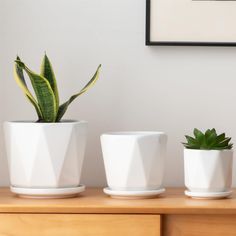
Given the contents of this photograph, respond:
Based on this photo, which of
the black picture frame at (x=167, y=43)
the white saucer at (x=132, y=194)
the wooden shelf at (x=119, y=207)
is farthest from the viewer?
the black picture frame at (x=167, y=43)

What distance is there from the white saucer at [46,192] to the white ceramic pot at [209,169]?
225 mm

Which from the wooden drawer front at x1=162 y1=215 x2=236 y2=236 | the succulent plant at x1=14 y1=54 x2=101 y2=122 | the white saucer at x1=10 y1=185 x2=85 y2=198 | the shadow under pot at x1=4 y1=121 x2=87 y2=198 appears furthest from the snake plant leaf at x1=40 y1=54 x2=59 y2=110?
the wooden drawer front at x1=162 y1=215 x2=236 y2=236

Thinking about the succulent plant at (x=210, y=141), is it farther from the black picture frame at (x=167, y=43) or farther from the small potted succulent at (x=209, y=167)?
the black picture frame at (x=167, y=43)

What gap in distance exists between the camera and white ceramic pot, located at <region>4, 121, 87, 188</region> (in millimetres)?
1201

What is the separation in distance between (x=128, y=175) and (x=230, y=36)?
0.42 m

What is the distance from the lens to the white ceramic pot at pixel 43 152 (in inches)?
47.3

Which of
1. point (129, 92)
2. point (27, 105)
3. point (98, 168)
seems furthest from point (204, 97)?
point (27, 105)

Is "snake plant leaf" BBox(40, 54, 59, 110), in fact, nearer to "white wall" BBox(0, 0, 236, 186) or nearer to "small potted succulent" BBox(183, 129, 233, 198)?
"white wall" BBox(0, 0, 236, 186)

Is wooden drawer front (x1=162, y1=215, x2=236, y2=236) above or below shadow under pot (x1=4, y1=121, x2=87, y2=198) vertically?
below

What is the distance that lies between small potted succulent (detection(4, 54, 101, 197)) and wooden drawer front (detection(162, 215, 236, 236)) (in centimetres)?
22

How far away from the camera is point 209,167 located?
1.20 meters

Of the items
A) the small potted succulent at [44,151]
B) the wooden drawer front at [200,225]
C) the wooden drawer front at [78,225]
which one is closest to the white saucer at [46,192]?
the small potted succulent at [44,151]

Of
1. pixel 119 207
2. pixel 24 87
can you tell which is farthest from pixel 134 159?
pixel 24 87

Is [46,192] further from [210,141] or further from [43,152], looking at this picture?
[210,141]
